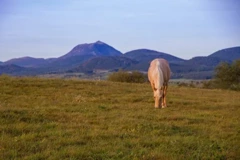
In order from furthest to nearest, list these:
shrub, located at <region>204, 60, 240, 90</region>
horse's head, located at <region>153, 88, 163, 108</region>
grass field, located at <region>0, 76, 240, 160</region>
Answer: shrub, located at <region>204, 60, 240, 90</region>
horse's head, located at <region>153, 88, 163, 108</region>
grass field, located at <region>0, 76, 240, 160</region>

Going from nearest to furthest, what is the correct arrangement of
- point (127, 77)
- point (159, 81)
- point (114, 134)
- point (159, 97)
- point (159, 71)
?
1. point (114, 134)
2. point (159, 97)
3. point (159, 81)
4. point (159, 71)
5. point (127, 77)

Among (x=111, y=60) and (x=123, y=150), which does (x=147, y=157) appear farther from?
(x=111, y=60)

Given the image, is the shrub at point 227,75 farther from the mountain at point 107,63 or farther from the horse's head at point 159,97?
the mountain at point 107,63

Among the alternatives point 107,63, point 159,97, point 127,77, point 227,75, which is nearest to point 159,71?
point 159,97

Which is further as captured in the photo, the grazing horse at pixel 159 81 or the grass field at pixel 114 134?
the grazing horse at pixel 159 81

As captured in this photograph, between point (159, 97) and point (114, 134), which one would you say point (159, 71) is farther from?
point (114, 134)

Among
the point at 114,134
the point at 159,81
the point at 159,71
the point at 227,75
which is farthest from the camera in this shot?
the point at 227,75

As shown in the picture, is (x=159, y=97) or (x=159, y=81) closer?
(x=159, y=97)

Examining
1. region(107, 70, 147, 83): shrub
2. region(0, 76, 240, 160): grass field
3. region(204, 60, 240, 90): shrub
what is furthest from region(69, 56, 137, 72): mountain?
region(0, 76, 240, 160): grass field

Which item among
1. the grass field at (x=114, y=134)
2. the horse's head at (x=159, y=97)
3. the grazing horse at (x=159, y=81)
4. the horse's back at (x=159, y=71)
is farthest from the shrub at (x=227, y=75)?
the grass field at (x=114, y=134)

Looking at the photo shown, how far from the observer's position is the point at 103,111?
1357cm

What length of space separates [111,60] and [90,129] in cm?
15756

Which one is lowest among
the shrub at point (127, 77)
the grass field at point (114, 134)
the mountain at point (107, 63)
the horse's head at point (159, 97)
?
the grass field at point (114, 134)

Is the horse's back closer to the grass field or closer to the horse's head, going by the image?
the horse's head
